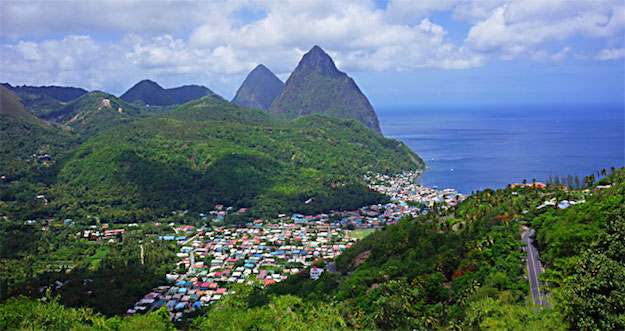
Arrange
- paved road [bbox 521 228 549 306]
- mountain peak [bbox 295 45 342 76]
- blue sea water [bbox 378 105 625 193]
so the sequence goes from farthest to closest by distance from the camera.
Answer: mountain peak [bbox 295 45 342 76] < blue sea water [bbox 378 105 625 193] < paved road [bbox 521 228 549 306]

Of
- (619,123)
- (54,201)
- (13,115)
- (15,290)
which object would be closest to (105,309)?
(15,290)

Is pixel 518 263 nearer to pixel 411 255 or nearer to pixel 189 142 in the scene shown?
pixel 411 255

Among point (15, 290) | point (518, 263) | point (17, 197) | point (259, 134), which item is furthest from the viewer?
point (259, 134)

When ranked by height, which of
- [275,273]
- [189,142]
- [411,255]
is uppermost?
[189,142]

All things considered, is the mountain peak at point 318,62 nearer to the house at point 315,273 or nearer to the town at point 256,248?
the town at point 256,248

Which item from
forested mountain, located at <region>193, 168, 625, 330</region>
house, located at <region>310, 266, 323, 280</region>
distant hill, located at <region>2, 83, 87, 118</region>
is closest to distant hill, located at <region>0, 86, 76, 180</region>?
distant hill, located at <region>2, 83, 87, 118</region>

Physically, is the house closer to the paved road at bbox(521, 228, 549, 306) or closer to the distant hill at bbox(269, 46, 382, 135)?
the paved road at bbox(521, 228, 549, 306)

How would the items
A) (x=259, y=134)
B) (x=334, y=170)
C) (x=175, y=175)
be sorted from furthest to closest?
(x=259, y=134) → (x=334, y=170) → (x=175, y=175)
